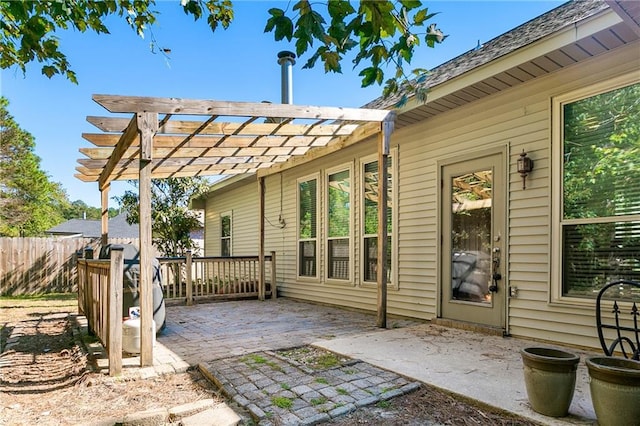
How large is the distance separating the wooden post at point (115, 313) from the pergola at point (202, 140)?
8.7 inches

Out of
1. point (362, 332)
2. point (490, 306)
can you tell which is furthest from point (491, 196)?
point (362, 332)

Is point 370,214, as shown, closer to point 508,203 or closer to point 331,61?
point 508,203

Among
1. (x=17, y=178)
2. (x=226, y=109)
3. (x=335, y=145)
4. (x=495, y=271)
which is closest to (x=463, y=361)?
(x=495, y=271)

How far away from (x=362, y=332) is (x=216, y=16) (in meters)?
3.74

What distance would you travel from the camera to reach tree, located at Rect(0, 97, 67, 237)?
19750 mm

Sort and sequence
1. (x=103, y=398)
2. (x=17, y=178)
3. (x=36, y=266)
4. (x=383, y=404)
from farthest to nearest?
(x=17, y=178)
(x=36, y=266)
(x=103, y=398)
(x=383, y=404)

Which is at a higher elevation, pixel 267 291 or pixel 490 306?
pixel 490 306

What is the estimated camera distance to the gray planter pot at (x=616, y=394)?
1989 mm

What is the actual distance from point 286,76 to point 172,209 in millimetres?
5496

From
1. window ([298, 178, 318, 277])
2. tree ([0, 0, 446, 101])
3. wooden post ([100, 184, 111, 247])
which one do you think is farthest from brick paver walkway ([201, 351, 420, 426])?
wooden post ([100, 184, 111, 247])

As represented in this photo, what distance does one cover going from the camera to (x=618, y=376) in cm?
201

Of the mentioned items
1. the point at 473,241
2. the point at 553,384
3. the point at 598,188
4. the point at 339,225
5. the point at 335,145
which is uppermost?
the point at 335,145

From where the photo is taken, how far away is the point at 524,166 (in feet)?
13.6

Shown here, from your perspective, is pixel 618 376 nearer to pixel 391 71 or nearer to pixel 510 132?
pixel 391 71
